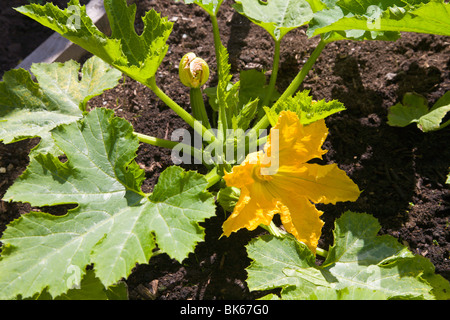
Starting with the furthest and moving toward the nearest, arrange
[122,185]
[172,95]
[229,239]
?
[172,95]
[229,239]
[122,185]

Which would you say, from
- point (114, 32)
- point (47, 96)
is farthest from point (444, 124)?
point (47, 96)

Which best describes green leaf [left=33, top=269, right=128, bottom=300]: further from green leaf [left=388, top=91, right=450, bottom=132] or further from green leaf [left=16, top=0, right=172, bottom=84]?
green leaf [left=388, top=91, right=450, bottom=132]

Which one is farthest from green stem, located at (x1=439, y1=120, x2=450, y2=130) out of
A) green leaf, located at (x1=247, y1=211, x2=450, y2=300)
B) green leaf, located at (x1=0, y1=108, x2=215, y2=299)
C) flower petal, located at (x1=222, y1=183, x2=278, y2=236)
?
green leaf, located at (x1=0, y1=108, x2=215, y2=299)

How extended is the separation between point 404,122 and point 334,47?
65 centimetres

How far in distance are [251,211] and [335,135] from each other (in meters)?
0.84

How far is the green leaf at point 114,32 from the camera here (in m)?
1.50

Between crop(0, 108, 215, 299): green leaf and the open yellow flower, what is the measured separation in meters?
0.15

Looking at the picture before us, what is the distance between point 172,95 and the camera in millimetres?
2248

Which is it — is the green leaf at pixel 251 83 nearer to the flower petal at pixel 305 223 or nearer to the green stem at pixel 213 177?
the green stem at pixel 213 177

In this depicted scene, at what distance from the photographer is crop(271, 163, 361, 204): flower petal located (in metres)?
1.59

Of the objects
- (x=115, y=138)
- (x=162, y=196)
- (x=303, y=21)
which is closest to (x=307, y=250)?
(x=162, y=196)

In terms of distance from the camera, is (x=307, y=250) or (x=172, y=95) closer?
(x=307, y=250)

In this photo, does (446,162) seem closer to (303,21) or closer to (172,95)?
(303,21)

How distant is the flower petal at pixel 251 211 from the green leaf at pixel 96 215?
3.8 inches
